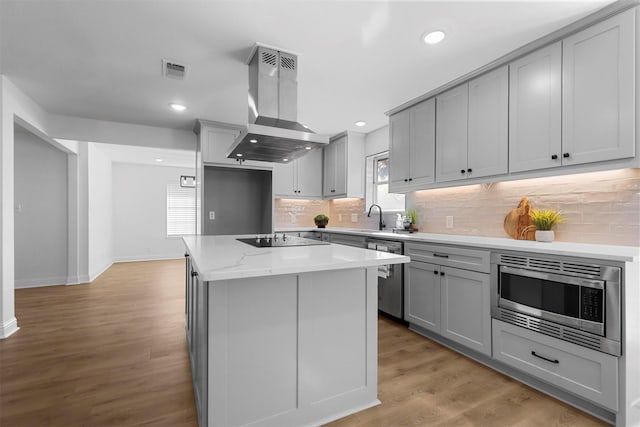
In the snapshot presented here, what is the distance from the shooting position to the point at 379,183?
474 centimetres

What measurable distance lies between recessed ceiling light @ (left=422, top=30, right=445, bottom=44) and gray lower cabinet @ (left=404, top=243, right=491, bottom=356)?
1624 mm

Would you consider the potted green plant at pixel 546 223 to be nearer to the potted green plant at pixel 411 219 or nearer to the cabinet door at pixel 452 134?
the cabinet door at pixel 452 134

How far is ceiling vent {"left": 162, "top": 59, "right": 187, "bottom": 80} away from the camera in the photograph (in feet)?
8.66

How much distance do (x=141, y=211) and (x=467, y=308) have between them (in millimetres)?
7546

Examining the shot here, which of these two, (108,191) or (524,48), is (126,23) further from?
(108,191)

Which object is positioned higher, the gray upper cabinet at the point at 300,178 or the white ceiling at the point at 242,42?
the white ceiling at the point at 242,42

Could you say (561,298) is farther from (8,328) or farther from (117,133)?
(117,133)

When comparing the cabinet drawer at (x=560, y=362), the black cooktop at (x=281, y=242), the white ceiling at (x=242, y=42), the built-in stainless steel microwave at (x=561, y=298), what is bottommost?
the cabinet drawer at (x=560, y=362)

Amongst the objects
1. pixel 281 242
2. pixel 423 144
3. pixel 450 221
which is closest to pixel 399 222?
pixel 450 221

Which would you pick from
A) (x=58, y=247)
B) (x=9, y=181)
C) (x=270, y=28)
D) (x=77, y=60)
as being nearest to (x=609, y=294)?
(x=270, y=28)

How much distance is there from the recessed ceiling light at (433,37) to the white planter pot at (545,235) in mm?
1650

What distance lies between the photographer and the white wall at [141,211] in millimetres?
7266

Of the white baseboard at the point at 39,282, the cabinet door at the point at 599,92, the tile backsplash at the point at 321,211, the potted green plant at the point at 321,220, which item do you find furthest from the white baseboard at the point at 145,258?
the cabinet door at the point at 599,92

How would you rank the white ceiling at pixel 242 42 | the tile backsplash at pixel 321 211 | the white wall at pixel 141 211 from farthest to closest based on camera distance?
the white wall at pixel 141 211 → the tile backsplash at pixel 321 211 → the white ceiling at pixel 242 42
